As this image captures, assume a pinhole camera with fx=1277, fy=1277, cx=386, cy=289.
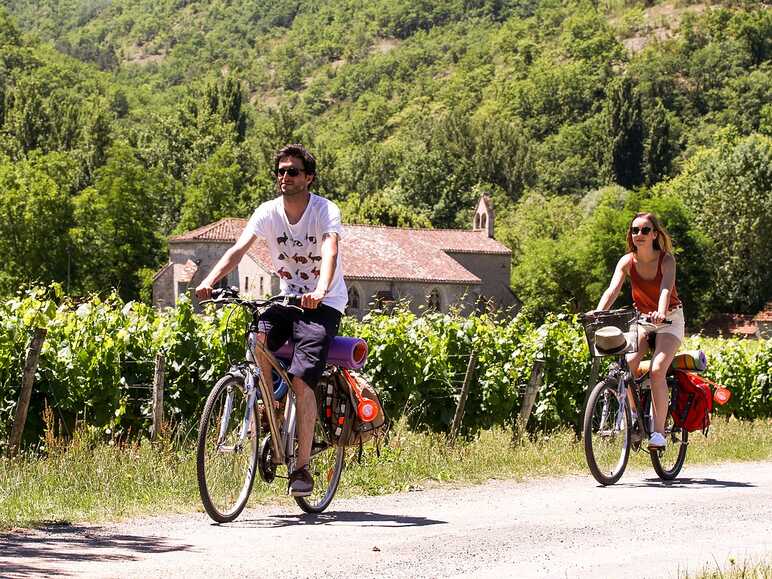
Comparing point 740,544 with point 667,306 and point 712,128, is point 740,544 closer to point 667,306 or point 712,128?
point 667,306

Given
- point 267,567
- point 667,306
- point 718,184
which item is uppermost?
point 718,184

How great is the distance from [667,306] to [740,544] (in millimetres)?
3235

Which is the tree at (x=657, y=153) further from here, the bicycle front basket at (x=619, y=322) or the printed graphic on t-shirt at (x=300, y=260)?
the printed graphic on t-shirt at (x=300, y=260)

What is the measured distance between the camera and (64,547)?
20.0 feet

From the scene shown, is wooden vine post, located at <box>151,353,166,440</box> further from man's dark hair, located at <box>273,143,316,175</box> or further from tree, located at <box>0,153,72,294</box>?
tree, located at <box>0,153,72,294</box>

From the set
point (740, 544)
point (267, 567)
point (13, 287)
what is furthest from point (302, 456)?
point (13, 287)

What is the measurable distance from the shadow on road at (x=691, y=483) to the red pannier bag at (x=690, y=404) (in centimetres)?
43

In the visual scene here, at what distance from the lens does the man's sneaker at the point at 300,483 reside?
24.0 ft

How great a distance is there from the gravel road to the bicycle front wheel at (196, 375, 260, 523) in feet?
0.45

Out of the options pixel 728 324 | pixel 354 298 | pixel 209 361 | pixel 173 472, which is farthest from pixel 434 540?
pixel 728 324

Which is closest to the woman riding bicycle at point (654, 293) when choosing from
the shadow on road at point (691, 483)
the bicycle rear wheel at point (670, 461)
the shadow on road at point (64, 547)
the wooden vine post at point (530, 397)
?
the bicycle rear wheel at point (670, 461)

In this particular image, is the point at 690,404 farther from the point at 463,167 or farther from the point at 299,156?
the point at 463,167

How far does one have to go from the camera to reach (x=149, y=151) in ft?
354

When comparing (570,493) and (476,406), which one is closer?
(570,493)
